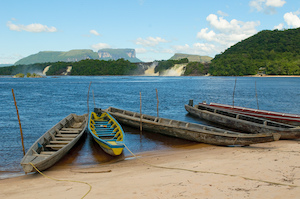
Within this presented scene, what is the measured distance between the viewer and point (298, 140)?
14.5m

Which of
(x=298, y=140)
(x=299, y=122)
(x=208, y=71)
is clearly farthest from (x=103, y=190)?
(x=208, y=71)

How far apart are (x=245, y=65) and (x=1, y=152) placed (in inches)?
6430

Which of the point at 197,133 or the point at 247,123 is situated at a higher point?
the point at 247,123

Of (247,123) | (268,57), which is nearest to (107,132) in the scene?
(247,123)

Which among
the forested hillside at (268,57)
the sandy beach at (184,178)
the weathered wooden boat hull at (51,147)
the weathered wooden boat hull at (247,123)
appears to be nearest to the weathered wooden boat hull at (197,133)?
the sandy beach at (184,178)

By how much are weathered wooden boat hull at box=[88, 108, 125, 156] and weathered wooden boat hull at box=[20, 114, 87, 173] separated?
3.57ft

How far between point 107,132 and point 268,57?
558ft

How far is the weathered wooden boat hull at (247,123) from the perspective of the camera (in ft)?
47.4

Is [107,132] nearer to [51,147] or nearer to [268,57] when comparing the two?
[51,147]

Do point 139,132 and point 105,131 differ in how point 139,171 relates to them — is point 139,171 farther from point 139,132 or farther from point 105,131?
point 139,132

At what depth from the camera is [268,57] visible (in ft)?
527

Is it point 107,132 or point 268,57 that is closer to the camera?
point 107,132

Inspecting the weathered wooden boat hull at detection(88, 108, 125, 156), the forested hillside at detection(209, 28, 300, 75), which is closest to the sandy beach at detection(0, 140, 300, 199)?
the weathered wooden boat hull at detection(88, 108, 125, 156)

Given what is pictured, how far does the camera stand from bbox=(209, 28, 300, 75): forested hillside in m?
145
